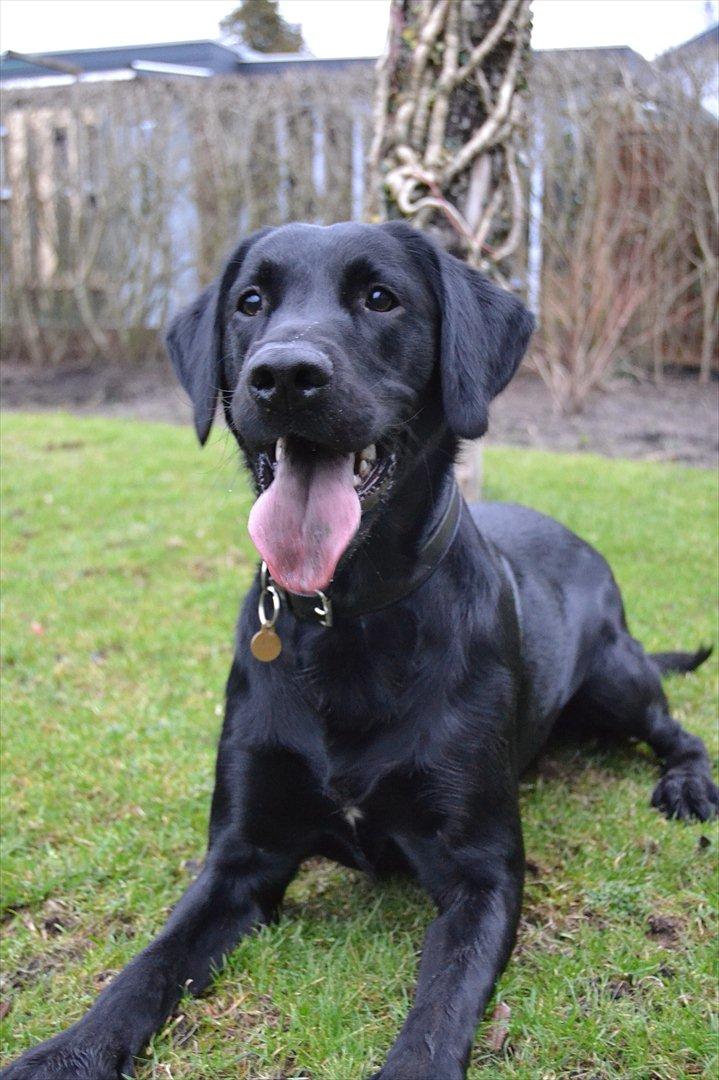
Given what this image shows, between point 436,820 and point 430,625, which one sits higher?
point 430,625

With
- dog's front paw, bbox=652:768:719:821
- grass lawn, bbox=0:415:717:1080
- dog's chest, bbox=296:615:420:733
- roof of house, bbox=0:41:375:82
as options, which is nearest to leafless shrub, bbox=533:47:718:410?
grass lawn, bbox=0:415:717:1080

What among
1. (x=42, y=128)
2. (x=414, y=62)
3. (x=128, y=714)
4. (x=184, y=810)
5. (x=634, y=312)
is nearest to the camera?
(x=184, y=810)

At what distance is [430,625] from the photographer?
2420 mm

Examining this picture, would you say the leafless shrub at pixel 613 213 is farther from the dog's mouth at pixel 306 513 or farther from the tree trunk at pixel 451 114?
the dog's mouth at pixel 306 513

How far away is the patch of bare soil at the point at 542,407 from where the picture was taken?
8227 millimetres

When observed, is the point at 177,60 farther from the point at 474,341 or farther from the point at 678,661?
the point at 474,341

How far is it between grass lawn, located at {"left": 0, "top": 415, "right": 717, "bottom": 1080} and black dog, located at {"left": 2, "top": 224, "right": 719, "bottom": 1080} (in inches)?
6.2

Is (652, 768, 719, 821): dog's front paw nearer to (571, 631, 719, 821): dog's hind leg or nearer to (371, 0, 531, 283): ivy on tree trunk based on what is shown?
(571, 631, 719, 821): dog's hind leg

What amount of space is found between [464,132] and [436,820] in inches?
141

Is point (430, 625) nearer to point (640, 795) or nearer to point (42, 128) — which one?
point (640, 795)

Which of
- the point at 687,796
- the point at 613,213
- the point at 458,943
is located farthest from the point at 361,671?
the point at 613,213

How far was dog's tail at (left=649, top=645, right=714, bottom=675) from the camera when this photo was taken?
3.94m

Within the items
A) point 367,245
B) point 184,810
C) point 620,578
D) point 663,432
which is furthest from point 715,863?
point 663,432

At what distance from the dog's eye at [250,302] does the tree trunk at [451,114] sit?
219 centimetres
